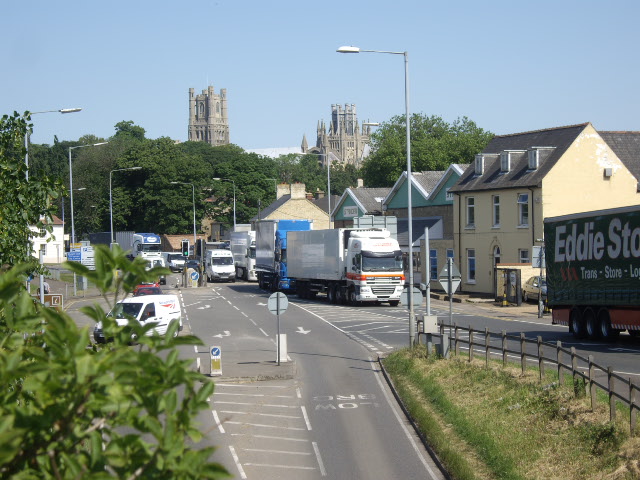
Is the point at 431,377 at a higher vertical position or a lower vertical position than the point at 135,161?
lower

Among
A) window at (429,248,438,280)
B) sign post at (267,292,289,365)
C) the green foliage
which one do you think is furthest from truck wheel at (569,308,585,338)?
window at (429,248,438,280)

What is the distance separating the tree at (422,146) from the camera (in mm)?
96000

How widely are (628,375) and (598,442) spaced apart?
6659mm

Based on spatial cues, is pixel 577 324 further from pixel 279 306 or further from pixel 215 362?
pixel 215 362

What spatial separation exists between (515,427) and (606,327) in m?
11.9

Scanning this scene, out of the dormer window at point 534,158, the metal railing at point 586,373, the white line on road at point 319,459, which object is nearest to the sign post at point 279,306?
the metal railing at point 586,373

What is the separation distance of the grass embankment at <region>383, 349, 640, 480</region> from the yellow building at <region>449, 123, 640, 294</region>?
87.2 feet

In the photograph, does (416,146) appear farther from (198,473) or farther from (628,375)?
(198,473)

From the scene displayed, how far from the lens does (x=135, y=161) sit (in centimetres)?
10194

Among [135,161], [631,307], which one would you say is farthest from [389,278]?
[135,161]

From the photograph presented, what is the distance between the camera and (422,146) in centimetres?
9700

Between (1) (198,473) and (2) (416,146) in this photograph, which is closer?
(1) (198,473)

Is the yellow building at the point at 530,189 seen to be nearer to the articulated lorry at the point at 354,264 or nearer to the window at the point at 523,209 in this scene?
the window at the point at 523,209

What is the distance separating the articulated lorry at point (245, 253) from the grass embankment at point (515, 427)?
152ft
